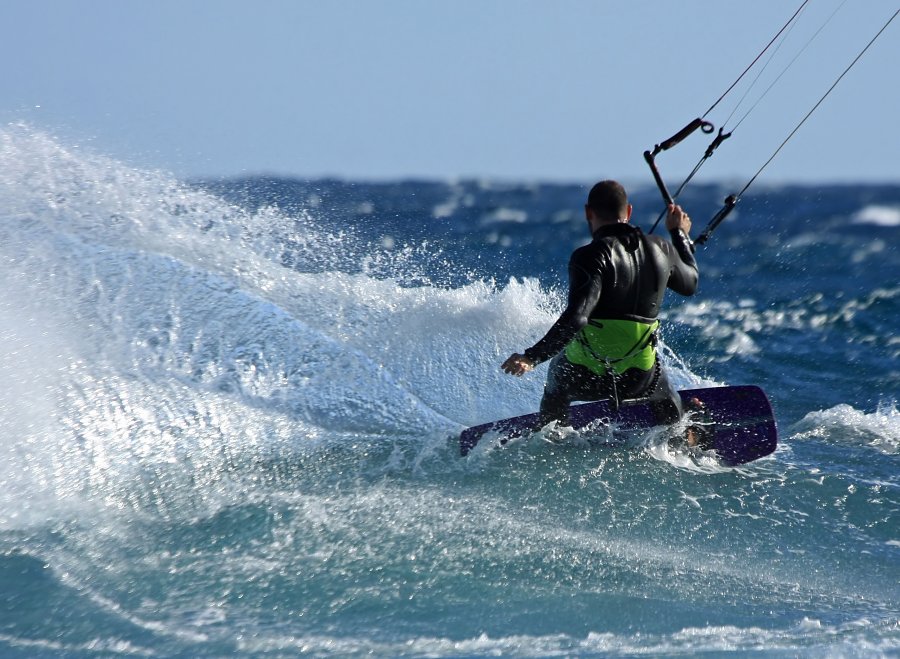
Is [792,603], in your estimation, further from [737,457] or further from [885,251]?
[885,251]

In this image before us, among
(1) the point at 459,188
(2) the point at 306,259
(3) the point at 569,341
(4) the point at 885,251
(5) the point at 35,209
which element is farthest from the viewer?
(1) the point at 459,188

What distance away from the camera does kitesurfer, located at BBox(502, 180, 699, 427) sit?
201 inches

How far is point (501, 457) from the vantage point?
5.73 meters

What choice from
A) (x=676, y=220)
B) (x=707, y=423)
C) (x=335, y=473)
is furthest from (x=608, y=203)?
(x=335, y=473)

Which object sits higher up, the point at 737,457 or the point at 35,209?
the point at 35,209

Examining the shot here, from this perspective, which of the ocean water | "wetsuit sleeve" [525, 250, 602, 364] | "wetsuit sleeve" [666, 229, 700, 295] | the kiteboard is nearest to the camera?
the ocean water

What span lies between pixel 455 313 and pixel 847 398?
369 centimetres

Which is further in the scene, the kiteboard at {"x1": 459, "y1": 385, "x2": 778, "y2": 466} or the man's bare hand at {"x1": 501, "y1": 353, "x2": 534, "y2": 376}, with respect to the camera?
the kiteboard at {"x1": 459, "y1": 385, "x2": 778, "y2": 466}

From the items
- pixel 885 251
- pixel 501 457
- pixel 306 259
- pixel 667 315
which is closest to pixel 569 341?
pixel 501 457

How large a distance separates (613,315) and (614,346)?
0.65 ft

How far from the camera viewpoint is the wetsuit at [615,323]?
5105 millimetres

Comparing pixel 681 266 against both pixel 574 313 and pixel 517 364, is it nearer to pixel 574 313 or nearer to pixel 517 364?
pixel 574 313

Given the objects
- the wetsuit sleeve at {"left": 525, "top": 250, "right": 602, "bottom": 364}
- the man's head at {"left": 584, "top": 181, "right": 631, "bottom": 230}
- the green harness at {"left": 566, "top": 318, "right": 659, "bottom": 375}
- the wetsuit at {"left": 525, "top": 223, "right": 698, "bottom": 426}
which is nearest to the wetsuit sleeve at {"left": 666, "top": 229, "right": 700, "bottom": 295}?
the wetsuit at {"left": 525, "top": 223, "right": 698, "bottom": 426}

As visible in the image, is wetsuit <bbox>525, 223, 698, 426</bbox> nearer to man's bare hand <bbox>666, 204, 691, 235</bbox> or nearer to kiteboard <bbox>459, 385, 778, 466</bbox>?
man's bare hand <bbox>666, 204, 691, 235</bbox>
